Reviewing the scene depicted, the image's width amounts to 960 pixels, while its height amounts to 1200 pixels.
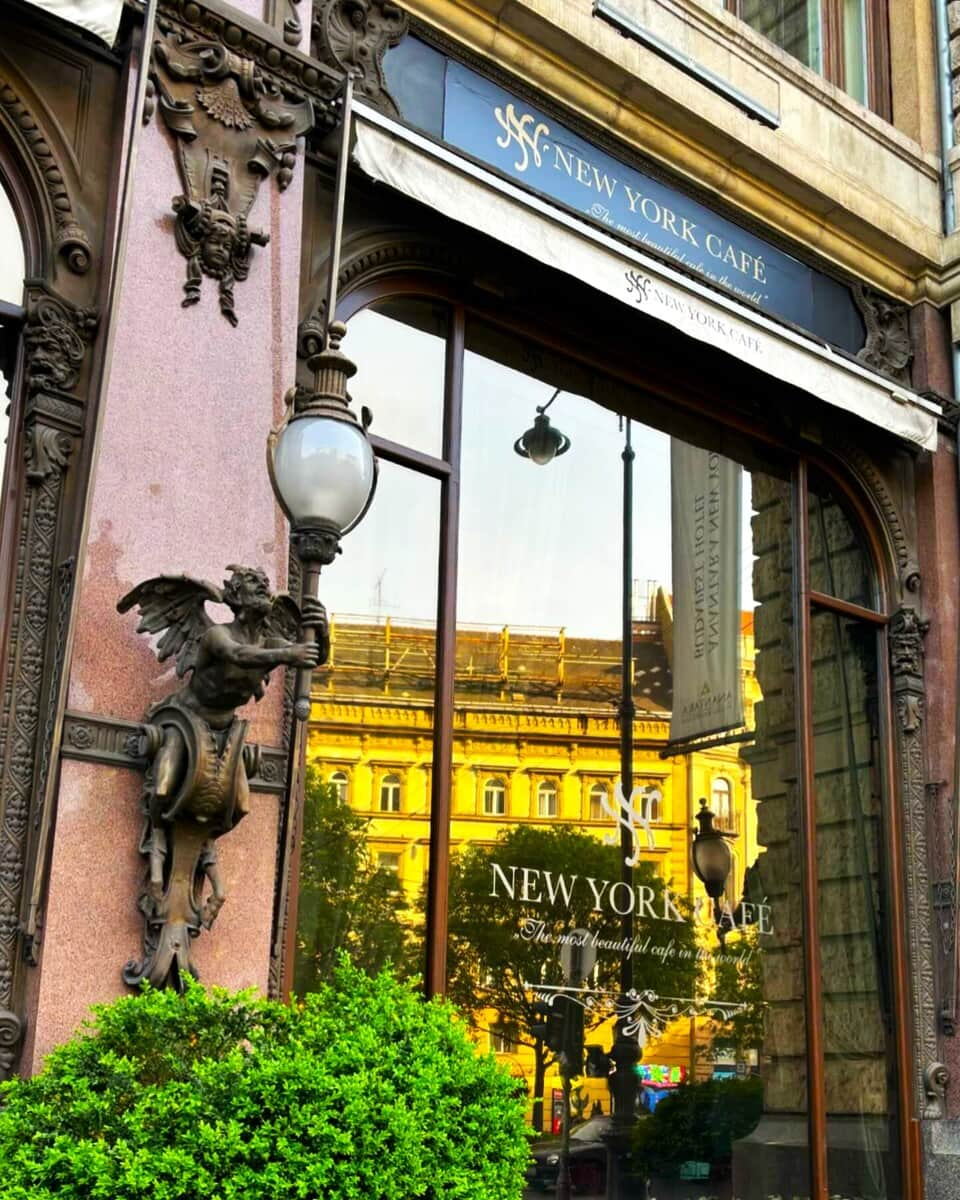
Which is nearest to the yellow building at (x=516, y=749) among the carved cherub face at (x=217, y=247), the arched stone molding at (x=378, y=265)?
the arched stone molding at (x=378, y=265)

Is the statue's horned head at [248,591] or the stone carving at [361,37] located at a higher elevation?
the stone carving at [361,37]

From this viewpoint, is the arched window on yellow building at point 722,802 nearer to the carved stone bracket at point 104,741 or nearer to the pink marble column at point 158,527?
the pink marble column at point 158,527

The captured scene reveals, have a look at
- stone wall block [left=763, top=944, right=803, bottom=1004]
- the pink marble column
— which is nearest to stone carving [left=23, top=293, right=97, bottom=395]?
the pink marble column

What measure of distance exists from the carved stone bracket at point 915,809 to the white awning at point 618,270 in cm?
153

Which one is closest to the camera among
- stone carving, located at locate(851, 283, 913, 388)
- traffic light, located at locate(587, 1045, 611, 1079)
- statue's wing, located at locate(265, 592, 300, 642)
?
statue's wing, located at locate(265, 592, 300, 642)

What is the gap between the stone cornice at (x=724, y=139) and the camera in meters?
9.84

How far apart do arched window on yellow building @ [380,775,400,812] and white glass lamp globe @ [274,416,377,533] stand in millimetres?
2704

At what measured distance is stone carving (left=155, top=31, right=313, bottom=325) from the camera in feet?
24.7

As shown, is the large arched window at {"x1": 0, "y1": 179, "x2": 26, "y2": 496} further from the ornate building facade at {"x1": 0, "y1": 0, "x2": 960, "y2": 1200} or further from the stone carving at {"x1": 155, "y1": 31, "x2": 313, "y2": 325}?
the stone carving at {"x1": 155, "y1": 31, "x2": 313, "y2": 325}

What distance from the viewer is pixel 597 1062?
8.98m

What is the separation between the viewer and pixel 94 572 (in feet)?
22.0

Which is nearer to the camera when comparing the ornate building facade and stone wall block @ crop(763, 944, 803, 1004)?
the ornate building facade

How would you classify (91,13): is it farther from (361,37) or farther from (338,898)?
(338,898)

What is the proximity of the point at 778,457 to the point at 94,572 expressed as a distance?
6298 mm
